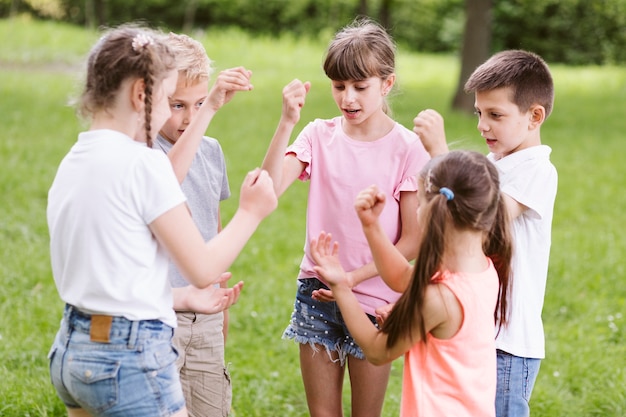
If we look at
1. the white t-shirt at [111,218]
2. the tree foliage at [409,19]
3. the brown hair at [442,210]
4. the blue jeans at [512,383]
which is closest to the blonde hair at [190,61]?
the white t-shirt at [111,218]

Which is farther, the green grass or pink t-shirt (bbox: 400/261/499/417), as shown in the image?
the green grass

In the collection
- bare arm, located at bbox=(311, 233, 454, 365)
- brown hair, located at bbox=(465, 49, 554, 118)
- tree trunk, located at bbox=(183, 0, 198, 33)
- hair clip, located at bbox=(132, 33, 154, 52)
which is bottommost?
tree trunk, located at bbox=(183, 0, 198, 33)

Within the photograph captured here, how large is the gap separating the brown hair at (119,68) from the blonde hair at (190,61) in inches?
22.1

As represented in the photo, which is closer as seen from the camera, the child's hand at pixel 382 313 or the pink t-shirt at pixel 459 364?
the pink t-shirt at pixel 459 364

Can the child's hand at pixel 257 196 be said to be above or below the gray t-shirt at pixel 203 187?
above

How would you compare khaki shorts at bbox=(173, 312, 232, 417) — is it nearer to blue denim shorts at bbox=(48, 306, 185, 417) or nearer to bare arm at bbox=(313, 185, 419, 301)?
bare arm at bbox=(313, 185, 419, 301)

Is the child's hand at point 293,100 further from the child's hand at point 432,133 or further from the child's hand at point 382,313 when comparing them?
the child's hand at point 382,313

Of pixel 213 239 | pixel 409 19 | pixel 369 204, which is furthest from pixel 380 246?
pixel 409 19

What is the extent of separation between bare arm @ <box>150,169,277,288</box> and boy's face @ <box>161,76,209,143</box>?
0.59m

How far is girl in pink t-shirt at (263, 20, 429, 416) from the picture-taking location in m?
2.82

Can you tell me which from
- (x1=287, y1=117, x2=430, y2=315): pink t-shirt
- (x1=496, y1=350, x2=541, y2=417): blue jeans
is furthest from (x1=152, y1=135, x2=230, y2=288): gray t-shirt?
(x1=496, y1=350, x2=541, y2=417): blue jeans

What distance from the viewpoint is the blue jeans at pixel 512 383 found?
8.90ft

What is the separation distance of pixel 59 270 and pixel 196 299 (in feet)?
1.64

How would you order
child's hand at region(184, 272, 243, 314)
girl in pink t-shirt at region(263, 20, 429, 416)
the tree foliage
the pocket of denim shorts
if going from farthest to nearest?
the tree foliage
girl in pink t-shirt at region(263, 20, 429, 416)
child's hand at region(184, 272, 243, 314)
the pocket of denim shorts
